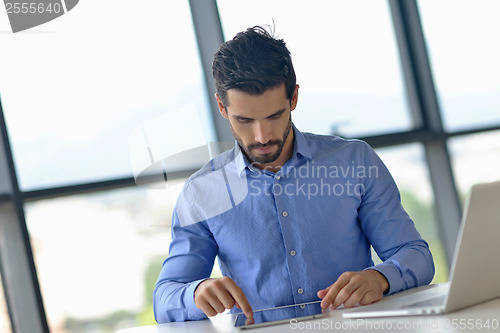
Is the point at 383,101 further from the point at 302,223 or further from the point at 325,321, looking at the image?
the point at 325,321

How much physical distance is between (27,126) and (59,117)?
129mm

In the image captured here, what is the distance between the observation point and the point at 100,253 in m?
2.37

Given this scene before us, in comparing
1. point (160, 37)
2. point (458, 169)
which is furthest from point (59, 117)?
point (458, 169)

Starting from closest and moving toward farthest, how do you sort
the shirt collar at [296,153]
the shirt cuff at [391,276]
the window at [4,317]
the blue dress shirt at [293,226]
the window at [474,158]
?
the shirt cuff at [391,276]
the blue dress shirt at [293,226]
the shirt collar at [296,153]
the window at [4,317]
the window at [474,158]

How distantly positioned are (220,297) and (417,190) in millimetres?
2147

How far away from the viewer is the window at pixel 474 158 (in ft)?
10.2

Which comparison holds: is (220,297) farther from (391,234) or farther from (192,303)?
(391,234)

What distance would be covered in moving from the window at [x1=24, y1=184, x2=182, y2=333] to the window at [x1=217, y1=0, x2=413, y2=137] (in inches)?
35.9

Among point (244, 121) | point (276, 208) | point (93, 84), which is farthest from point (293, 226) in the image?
point (93, 84)

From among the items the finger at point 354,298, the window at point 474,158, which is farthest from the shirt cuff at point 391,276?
the window at point 474,158

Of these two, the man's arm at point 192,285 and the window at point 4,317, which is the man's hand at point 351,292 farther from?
the window at point 4,317

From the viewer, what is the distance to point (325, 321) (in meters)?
1.01

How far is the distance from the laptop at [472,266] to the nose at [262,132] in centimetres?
55

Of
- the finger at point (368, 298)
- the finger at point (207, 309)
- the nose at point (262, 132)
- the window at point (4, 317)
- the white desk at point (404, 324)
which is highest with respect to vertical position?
the nose at point (262, 132)
